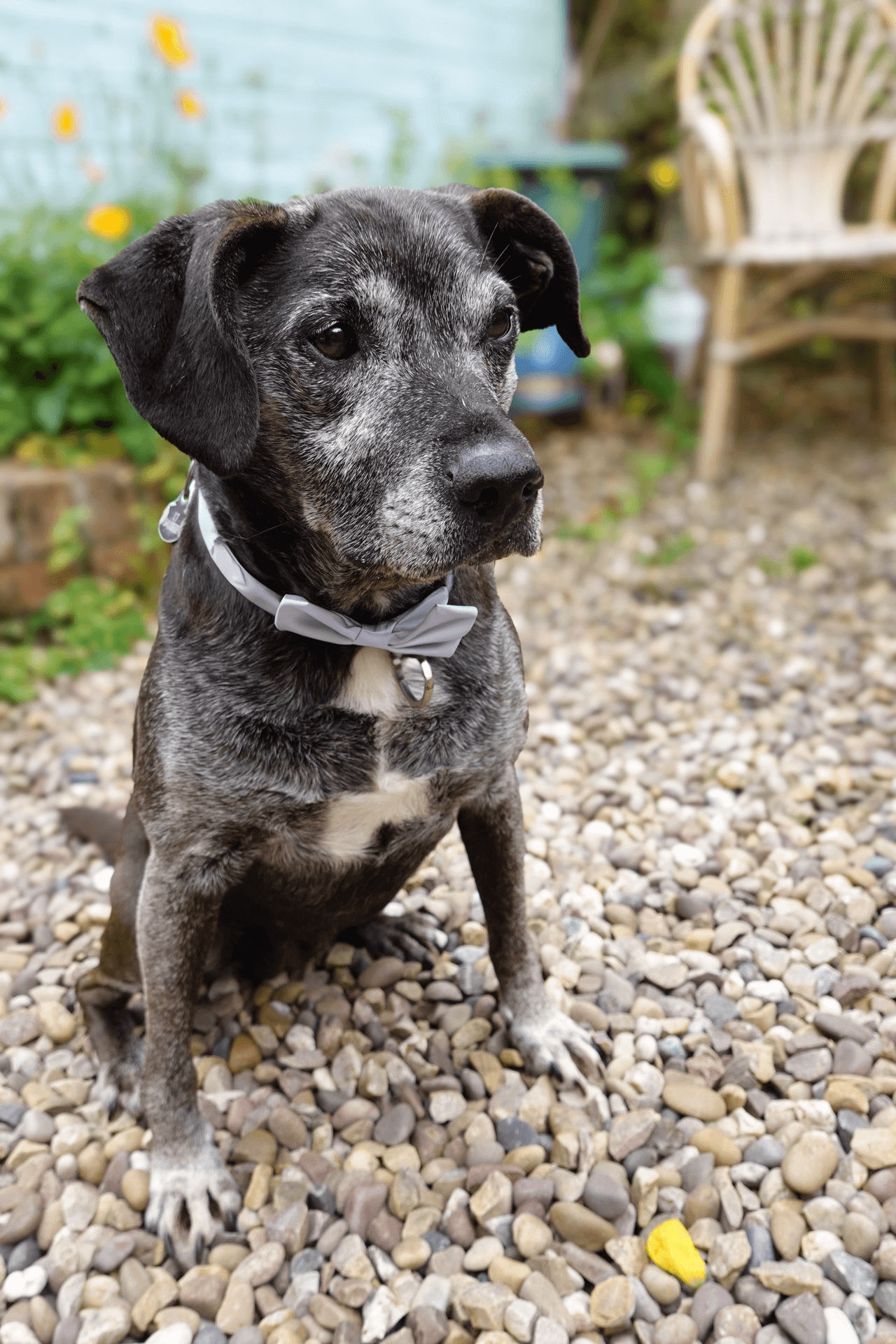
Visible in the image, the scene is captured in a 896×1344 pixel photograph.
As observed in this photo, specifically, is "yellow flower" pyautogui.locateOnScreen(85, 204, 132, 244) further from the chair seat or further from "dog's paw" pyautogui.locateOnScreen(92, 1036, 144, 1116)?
"dog's paw" pyautogui.locateOnScreen(92, 1036, 144, 1116)

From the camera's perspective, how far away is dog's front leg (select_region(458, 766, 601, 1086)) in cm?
214

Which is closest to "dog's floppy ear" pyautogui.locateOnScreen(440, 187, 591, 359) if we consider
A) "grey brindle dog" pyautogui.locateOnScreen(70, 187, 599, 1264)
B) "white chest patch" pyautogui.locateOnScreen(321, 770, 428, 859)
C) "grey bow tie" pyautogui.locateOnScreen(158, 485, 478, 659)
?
"grey brindle dog" pyautogui.locateOnScreen(70, 187, 599, 1264)

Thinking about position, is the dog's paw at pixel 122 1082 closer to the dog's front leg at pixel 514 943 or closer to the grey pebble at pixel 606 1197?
the dog's front leg at pixel 514 943

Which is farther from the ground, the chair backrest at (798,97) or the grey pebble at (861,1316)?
the chair backrest at (798,97)

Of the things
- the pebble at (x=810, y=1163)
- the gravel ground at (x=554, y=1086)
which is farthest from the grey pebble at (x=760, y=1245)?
the pebble at (x=810, y=1163)

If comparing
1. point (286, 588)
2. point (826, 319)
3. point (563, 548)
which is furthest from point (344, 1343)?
point (826, 319)

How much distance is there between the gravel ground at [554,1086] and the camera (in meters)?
1.78

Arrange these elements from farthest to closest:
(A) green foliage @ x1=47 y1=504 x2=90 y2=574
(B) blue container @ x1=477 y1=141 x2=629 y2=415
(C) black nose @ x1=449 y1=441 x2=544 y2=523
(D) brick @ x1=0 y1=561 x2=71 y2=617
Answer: (B) blue container @ x1=477 y1=141 x2=629 y2=415, (D) brick @ x1=0 y1=561 x2=71 y2=617, (A) green foliage @ x1=47 y1=504 x2=90 y2=574, (C) black nose @ x1=449 y1=441 x2=544 y2=523

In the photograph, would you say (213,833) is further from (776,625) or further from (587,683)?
(776,625)

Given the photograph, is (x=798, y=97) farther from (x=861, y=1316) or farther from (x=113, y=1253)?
(x=113, y=1253)

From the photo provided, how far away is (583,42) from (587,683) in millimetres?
6035

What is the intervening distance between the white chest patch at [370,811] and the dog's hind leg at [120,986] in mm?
429

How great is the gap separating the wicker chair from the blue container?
66cm

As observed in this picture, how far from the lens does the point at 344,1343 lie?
171 centimetres
